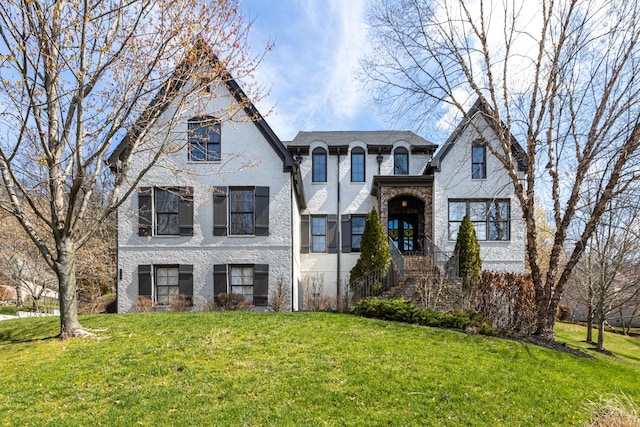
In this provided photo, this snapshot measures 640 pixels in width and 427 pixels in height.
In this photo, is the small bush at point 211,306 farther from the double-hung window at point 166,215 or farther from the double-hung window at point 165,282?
the double-hung window at point 166,215

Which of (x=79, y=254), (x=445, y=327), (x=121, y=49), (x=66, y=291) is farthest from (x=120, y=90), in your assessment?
(x=79, y=254)

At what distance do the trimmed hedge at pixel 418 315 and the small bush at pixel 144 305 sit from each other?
6808mm

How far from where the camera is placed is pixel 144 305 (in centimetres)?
1216

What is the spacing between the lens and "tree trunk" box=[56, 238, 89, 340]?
770 centimetres

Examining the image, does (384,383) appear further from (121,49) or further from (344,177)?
(344,177)

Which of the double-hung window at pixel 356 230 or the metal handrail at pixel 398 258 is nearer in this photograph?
the metal handrail at pixel 398 258

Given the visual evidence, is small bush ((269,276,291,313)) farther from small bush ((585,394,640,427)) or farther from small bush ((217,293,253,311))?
small bush ((585,394,640,427))

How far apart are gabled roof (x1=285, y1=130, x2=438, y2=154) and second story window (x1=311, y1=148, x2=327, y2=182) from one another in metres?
0.38

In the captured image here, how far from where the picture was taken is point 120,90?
7.90 metres

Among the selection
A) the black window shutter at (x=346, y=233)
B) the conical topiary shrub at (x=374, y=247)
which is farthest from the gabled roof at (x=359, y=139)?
the conical topiary shrub at (x=374, y=247)

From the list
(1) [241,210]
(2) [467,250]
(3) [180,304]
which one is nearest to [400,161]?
(2) [467,250]

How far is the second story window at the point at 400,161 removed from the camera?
1703cm

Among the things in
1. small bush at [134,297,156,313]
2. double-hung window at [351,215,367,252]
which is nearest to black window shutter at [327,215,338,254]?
double-hung window at [351,215,367,252]

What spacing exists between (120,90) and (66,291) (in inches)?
171
